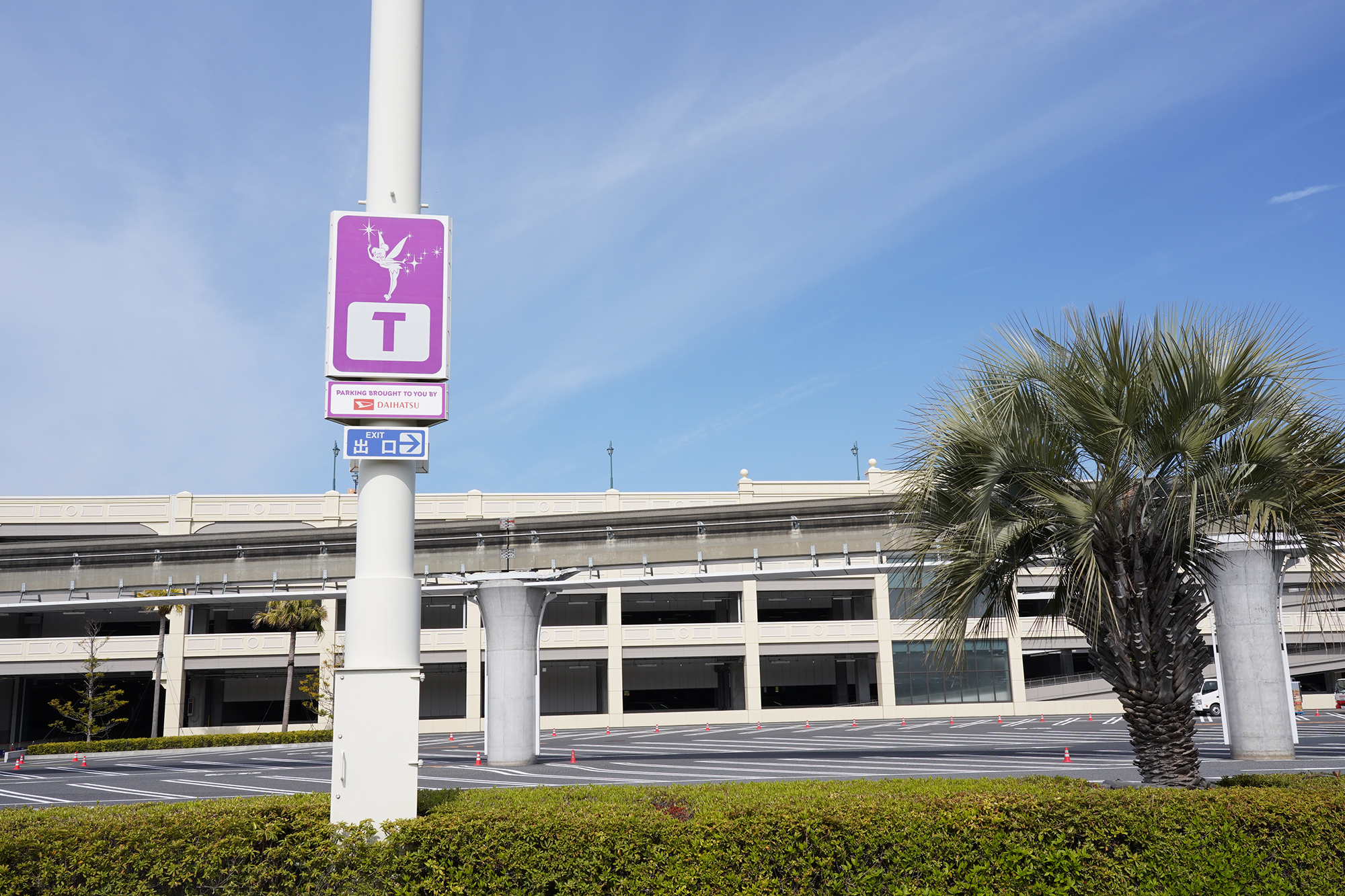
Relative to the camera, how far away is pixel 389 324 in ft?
24.6

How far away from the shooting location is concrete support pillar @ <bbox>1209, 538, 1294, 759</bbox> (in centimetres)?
2138

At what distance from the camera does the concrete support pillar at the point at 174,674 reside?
46.7m

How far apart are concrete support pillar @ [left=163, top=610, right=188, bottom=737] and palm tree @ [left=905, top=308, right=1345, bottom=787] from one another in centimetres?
4659

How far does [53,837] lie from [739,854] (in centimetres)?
479

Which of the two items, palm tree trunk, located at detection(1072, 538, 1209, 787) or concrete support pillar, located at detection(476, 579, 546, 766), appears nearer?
palm tree trunk, located at detection(1072, 538, 1209, 787)

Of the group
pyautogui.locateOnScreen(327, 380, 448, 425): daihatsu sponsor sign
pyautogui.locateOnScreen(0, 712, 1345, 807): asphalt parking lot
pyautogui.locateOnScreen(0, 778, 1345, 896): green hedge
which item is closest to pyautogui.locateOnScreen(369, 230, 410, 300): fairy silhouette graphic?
pyautogui.locateOnScreen(327, 380, 448, 425): daihatsu sponsor sign

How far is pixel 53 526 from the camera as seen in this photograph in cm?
4897

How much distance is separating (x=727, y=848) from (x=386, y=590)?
121 inches

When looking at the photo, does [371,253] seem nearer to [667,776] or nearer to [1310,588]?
[1310,588]

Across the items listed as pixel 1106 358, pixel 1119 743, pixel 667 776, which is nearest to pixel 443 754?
pixel 667 776

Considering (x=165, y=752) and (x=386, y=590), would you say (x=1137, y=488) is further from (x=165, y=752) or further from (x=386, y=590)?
(x=165, y=752)

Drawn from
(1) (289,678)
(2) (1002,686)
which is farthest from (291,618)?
(2) (1002,686)

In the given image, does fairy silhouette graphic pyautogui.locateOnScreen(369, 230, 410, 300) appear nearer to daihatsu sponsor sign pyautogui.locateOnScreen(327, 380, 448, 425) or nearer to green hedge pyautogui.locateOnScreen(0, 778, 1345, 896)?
daihatsu sponsor sign pyautogui.locateOnScreen(327, 380, 448, 425)

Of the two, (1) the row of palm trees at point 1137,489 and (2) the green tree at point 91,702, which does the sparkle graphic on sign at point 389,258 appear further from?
(2) the green tree at point 91,702
